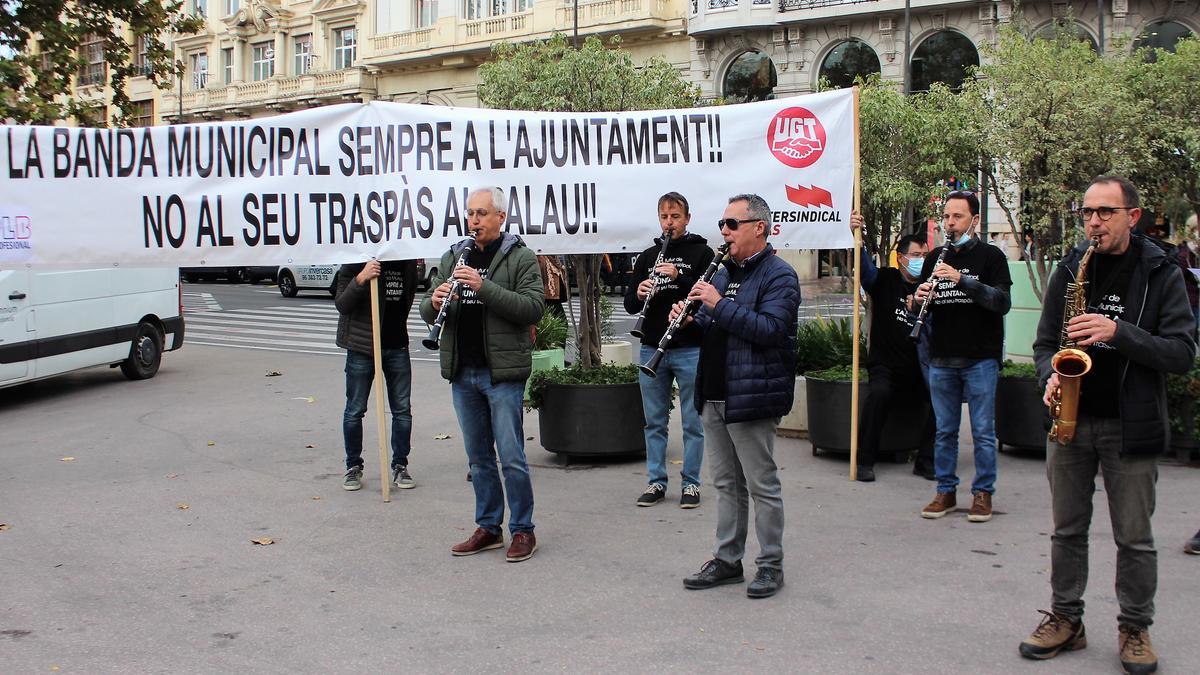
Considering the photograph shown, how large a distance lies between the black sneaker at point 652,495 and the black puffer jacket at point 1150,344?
11.0 feet

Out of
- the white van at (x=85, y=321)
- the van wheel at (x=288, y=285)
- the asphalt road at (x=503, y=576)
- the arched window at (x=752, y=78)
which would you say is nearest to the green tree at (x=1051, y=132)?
the asphalt road at (x=503, y=576)

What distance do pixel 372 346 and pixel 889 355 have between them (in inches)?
138

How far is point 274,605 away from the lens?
210 inches

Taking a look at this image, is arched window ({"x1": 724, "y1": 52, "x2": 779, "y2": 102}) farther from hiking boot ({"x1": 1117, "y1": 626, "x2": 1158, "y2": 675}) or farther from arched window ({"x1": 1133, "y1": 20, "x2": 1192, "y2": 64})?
hiking boot ({"x1": 1117, "y1": 626, "x2": 1158, "y2": 675})

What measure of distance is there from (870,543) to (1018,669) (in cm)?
184

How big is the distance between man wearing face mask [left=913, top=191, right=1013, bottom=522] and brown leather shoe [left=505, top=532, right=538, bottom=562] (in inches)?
93.7

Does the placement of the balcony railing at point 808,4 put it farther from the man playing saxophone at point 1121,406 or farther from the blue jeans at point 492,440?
the man playing saxophone at point 1121,406

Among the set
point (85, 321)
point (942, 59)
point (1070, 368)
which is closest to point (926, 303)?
point (1070, 368)

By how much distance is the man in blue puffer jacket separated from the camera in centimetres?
524

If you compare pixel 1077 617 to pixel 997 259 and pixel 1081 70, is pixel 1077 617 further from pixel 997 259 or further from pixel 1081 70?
pixel 1081 70

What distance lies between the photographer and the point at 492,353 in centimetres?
598

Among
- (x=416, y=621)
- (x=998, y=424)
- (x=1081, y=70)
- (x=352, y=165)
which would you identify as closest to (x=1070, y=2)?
(x=1081, y=70)

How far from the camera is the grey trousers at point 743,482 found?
17.6ft

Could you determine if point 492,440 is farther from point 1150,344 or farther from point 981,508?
point 1150,344
